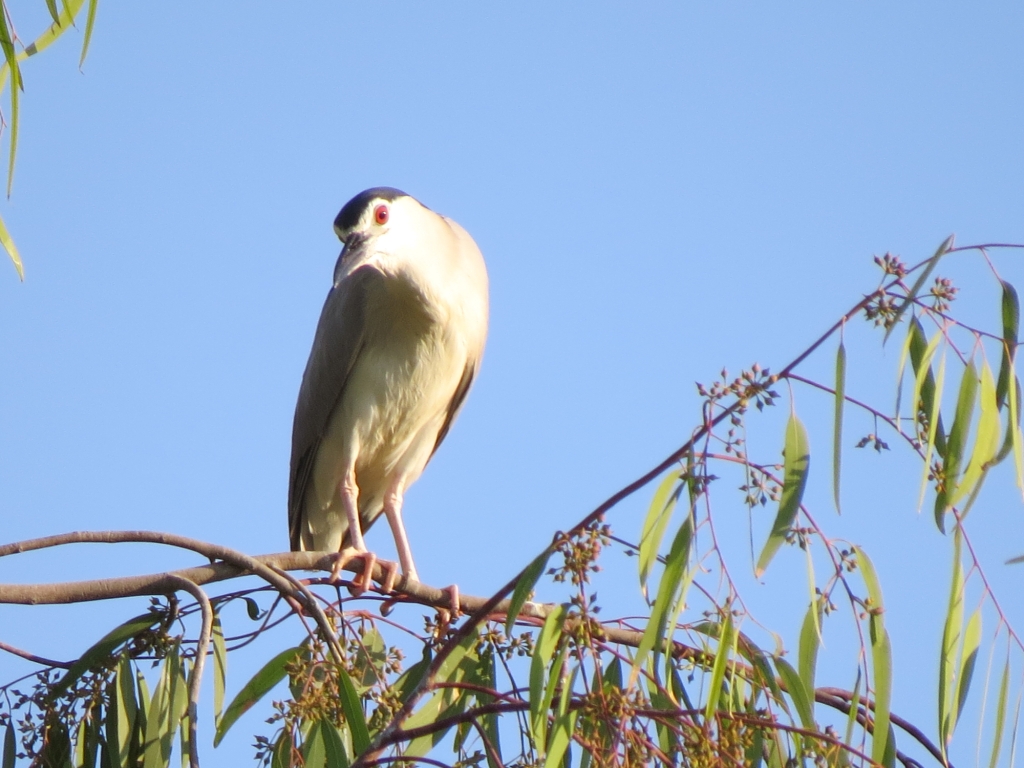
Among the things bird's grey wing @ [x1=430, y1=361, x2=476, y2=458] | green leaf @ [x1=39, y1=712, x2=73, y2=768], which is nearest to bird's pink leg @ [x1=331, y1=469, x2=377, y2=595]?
bird's grey wing @ [x1=430, y1=361, x2=476, y2=458]

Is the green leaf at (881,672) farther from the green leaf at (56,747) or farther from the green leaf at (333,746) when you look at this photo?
the green leaf at (56,747)

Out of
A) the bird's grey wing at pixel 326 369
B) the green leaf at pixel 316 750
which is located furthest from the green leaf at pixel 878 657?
the bird's grey wing at pixel 326 369

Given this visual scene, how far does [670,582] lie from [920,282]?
0.58 m

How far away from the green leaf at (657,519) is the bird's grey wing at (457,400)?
2.42 metres

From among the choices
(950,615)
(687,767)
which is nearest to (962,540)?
(950,615)

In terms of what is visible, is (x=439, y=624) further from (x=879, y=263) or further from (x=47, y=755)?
(x=879, y=263)

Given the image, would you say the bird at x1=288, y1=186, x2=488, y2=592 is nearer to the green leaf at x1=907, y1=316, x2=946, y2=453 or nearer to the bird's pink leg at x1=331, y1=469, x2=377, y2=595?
the bird's pink leg at x1=331, y1=469, x2=377, y2=595

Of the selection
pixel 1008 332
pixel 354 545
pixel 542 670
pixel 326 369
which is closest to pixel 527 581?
pixel 542 670

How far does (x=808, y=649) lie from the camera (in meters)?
2.06

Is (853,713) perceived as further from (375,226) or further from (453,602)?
(375,226)

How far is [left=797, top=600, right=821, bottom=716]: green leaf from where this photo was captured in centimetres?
204

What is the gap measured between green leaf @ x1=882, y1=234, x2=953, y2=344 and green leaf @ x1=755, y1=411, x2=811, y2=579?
24 centimetres

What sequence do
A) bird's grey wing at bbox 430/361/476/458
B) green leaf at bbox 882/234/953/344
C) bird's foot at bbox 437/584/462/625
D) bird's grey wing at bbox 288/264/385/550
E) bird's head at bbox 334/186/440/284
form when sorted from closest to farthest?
green leaf at bbox 882/234/953/344 < bird's foot at bbox 437/584/462/625 < bird's head at bbox 334/186/440/284 < bird's grey wing at bbox 288/264/385/550 < bird's grey wing at bbox 430/361/476/458

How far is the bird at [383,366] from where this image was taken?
162 inches
